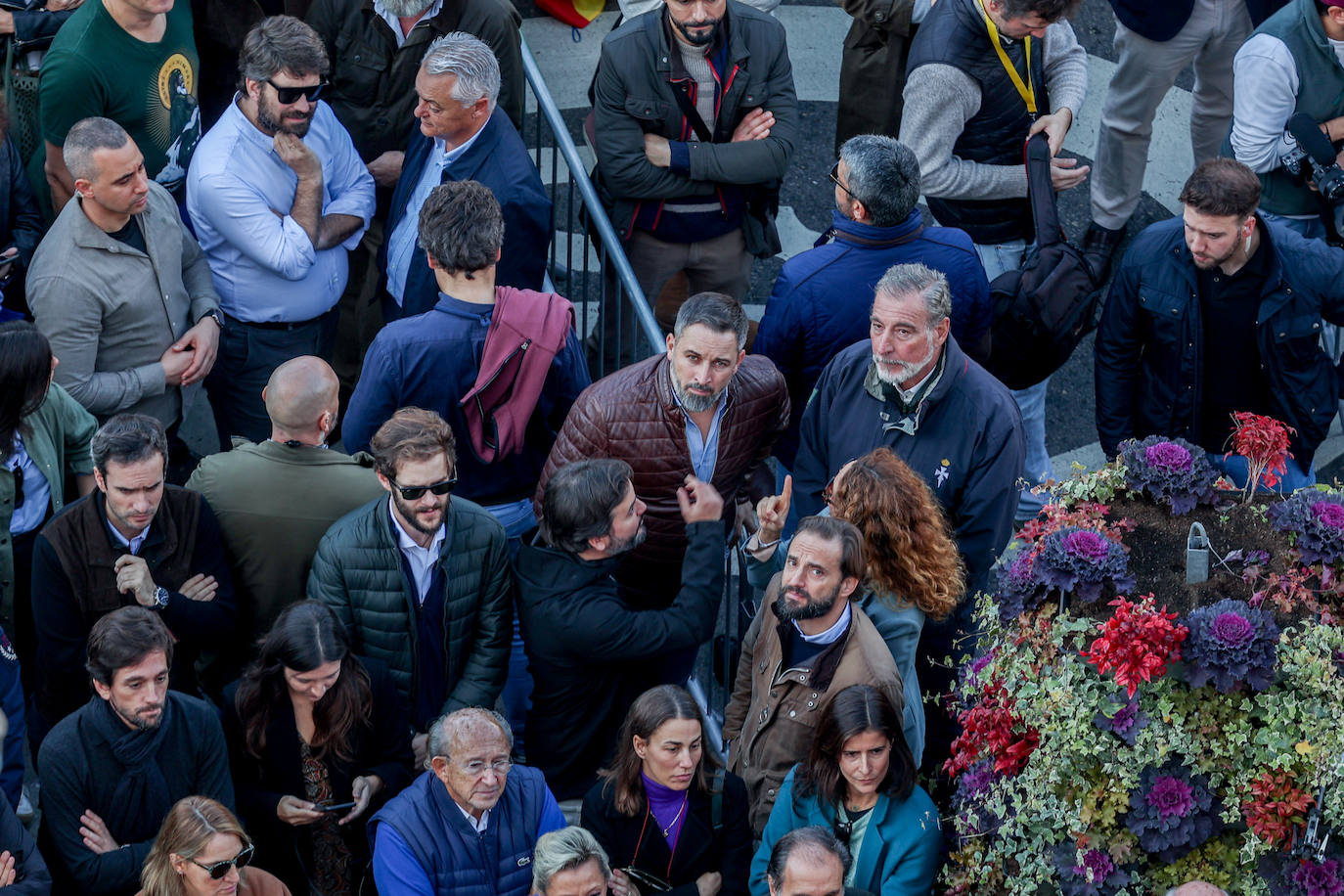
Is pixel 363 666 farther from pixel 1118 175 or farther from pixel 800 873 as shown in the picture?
pixel 1118 175

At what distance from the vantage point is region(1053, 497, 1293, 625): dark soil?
479 cm

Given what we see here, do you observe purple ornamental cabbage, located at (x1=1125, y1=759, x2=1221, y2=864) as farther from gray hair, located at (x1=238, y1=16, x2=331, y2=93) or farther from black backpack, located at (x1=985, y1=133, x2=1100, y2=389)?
gray hair, located at (x1=238, y1=16, x2=331, y2=93)

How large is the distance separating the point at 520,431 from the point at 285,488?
931mm

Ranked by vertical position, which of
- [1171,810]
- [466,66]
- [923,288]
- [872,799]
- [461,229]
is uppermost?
[466,66]

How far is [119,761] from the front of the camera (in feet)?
16.9

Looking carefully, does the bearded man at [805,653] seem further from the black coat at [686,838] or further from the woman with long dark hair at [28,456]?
the woman with long dark hair at [28,456]

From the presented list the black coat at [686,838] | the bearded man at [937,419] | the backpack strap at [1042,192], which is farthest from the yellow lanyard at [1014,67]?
the black coat at [686,838]

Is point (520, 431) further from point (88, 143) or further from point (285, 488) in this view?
point (88, 143)

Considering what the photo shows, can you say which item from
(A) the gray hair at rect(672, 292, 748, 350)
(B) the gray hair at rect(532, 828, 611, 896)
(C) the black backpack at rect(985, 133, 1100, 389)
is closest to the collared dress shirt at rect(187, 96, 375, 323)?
(A) the gray hair at rect(672, 292, 748, 350)

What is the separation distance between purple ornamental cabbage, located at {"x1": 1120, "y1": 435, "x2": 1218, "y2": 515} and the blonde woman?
2.90m

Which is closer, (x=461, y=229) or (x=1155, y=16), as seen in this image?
(x=461, y=229)

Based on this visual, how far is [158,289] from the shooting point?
21.4ft

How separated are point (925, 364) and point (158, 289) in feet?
9.67

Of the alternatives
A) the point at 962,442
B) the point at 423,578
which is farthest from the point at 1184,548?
the point at 423,578
